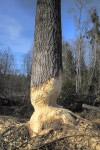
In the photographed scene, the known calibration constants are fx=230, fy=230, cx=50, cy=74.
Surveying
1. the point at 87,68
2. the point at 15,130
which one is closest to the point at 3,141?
the point at 15,130

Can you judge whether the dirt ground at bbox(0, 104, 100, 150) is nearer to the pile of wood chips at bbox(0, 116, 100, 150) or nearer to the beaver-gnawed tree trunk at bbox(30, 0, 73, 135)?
the pile of wood chips at bbox(0, 116, 100, 150)

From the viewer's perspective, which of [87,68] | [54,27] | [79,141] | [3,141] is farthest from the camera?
[87,68]

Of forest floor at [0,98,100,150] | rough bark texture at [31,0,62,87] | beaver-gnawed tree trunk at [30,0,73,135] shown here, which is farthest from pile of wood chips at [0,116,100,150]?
rough bark texture at [31,0,62,87]

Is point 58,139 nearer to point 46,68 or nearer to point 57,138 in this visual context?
point 57,138

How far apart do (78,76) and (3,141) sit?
17.4 meters

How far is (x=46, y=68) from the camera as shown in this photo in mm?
5012

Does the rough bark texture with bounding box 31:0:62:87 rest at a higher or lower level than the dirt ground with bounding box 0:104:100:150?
higher

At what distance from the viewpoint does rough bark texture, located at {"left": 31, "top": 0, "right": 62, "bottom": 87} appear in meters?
5.02

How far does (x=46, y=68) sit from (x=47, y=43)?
0.55 metres

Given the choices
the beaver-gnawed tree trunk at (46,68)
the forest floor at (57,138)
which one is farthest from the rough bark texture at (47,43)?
the forest floor at (57,138)

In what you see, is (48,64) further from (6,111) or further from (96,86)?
(96,86)

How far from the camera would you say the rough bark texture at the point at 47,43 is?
5.02 metres

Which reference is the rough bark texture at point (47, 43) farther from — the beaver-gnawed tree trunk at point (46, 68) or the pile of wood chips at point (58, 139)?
the pile of wood chips at point (58, 139)

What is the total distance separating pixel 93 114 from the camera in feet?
32.5
